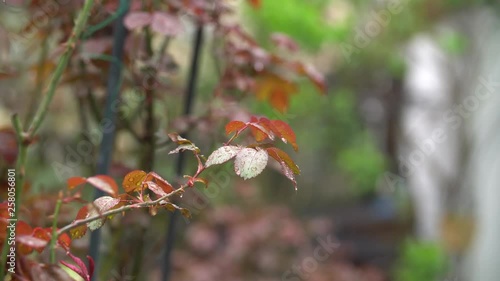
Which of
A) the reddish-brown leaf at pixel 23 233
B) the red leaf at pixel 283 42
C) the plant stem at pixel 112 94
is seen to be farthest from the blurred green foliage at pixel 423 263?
the reddish-brown leaf at pixel 23 233

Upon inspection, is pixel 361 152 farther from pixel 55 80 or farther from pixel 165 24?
pixel 55 80

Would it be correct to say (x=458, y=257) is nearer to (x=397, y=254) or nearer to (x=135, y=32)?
(x=397, y=254)

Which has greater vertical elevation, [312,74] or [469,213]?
[469,213]

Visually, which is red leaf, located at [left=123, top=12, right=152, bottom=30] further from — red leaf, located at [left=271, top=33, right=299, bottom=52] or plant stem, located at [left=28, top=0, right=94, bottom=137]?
red leaf, located at [left=271, top=33, right=299, bottom=52]

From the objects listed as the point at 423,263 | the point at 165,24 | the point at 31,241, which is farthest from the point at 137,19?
the point at 423,263

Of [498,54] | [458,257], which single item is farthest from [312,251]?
[498,54]

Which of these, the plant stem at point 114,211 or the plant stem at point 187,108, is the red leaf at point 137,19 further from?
the plant stem at point 114,211
